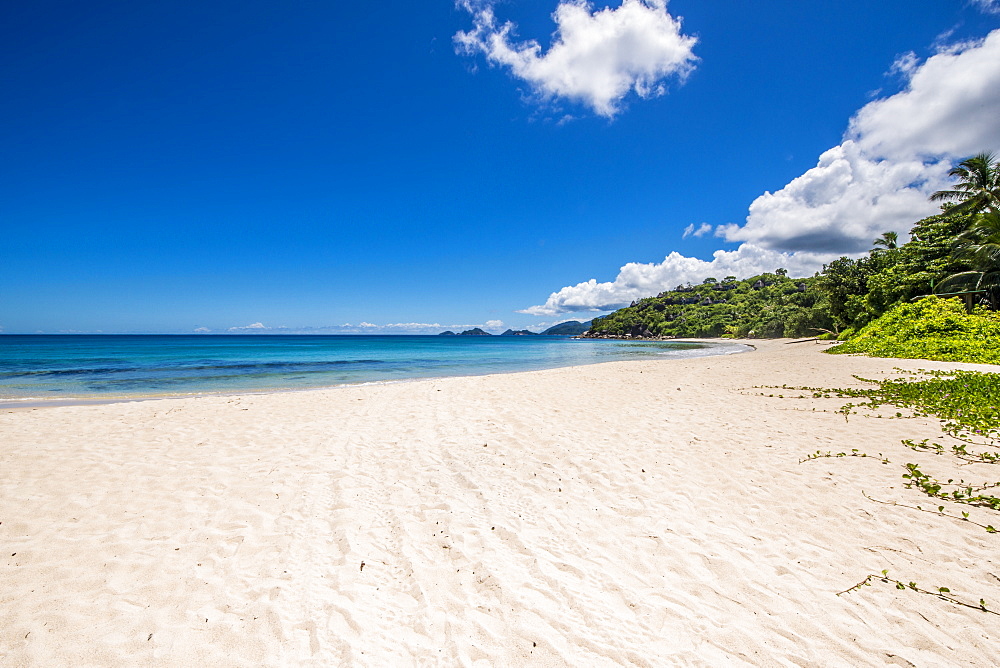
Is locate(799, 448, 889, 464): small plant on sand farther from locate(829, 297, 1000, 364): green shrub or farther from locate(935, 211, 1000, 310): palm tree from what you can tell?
locate(935, 211, 1000, 310): palm tree

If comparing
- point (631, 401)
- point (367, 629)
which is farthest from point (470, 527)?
point (631, 401)

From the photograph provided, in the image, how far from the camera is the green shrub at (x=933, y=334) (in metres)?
18.3

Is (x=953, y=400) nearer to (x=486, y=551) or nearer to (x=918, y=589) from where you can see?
(x=918, y=589)

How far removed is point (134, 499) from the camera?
5359mm

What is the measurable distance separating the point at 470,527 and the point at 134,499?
4704 mm

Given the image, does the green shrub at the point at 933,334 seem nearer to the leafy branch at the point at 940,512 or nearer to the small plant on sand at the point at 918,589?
the leafy branch at the point at 940,512

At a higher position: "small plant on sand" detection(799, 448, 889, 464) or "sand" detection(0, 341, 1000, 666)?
"small plant on sand" detection(799, 448, 889, 464)

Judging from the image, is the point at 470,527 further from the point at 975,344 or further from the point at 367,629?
the point at 975,344

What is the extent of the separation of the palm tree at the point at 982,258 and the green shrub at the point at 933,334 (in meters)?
2.98

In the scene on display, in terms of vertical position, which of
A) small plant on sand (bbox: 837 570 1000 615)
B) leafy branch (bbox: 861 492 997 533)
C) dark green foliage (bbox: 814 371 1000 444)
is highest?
dark green foliage (bbox: 814 371 1000 444)

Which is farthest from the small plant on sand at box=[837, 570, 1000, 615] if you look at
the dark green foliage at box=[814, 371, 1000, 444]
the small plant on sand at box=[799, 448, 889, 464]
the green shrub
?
the green shrub

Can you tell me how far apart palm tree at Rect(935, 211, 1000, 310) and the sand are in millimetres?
28996

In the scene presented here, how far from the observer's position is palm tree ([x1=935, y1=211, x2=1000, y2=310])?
81.8ft

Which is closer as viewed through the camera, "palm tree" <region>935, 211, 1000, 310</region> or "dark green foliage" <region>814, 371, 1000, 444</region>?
"dark green foliage" <region>814, 371, 1000, 444</region>
